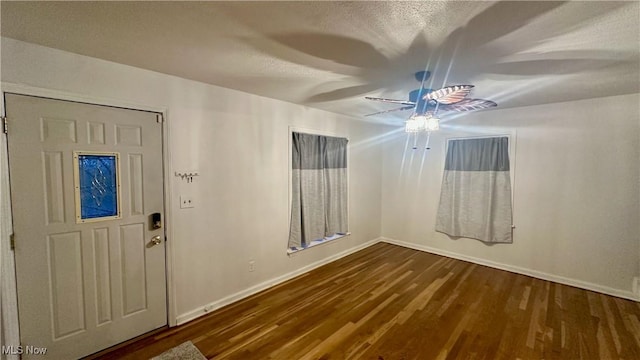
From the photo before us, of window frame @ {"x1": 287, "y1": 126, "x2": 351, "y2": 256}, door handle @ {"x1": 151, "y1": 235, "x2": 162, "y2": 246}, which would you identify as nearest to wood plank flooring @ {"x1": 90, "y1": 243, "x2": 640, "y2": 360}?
window frame @ {"x1": 287, "y1": 126, "x2": 351, "y2": 256}

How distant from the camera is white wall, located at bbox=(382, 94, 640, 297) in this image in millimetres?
3098

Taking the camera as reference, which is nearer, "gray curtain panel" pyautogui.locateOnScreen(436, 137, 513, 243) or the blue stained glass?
the blue stained glass

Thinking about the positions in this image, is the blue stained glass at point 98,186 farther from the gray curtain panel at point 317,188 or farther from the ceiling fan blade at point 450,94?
the ceiling fan blade at point 450,94

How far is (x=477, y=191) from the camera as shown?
13.5ft

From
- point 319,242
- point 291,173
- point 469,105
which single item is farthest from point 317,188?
point 469,105

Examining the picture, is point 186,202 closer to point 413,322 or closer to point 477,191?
point 413,322

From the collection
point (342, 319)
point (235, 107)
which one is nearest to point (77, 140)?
point (235, 107)

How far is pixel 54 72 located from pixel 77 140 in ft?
1.61

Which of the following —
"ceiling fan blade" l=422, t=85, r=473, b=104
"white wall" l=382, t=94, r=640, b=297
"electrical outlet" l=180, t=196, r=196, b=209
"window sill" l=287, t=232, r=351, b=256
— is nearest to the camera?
"ceiling fan blade" l=422, t=85, r=473, b=104

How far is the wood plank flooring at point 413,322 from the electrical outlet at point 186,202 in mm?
1139

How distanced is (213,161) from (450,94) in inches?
89.7

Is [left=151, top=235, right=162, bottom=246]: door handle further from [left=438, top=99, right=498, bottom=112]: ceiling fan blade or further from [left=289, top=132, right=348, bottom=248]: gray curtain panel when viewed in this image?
[left=438, top=99, right=498, bottom=112]: ceiling fan blade

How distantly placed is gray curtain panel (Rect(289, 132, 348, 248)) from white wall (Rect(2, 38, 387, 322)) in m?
0.16

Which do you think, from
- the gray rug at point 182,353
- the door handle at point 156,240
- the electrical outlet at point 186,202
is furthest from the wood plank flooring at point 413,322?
the electrical outlet at point 186,202
